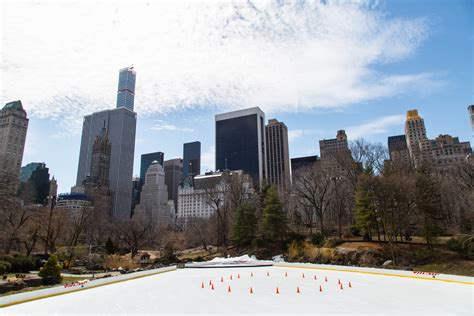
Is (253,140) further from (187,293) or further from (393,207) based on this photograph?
(187,293)

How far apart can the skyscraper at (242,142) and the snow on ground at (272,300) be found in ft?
530

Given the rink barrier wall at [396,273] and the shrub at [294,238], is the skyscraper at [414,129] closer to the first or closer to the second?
the shrub at [294,238]

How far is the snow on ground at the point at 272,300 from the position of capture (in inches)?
448

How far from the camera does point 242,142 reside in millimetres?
184250

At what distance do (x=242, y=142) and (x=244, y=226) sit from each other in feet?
465

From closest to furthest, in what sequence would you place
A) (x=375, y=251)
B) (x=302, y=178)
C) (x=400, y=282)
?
(x=400, y=282), (x=375, y=251), (x=302, y=178)

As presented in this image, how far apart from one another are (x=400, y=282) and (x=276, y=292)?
7699 millimetres

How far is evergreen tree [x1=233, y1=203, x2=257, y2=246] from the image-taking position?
43.6 metres

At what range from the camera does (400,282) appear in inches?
703

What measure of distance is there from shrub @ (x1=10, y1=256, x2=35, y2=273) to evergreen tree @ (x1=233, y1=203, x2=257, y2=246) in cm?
2346

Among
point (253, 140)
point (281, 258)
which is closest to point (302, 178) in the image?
point (281, 258)

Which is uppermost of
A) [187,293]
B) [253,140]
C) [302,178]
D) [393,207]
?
[253,140]

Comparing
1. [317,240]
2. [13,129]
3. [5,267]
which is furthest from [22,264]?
[13,129]

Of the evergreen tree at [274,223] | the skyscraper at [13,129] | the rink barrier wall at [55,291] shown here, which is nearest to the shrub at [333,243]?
the evergreen tree at [274,223]
